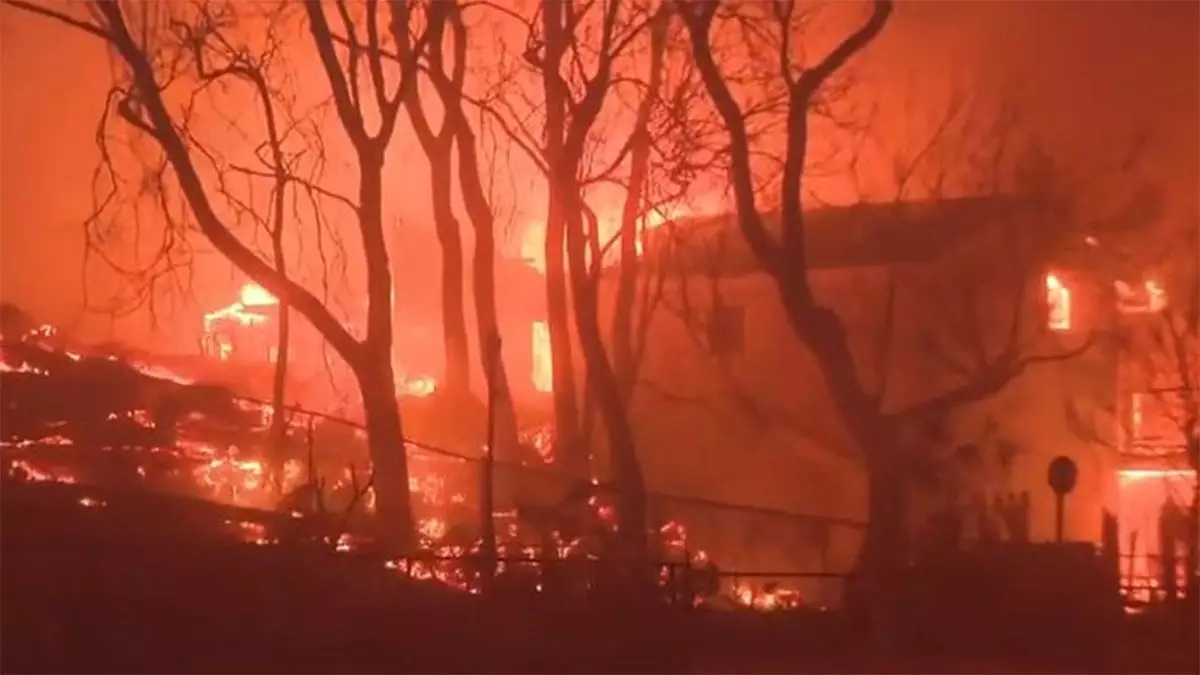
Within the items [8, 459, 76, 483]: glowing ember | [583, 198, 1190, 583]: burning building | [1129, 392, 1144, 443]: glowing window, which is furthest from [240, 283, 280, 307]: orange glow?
[1129, 392, 1144, 443]: glowing window

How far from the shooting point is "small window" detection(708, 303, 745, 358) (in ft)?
82.3

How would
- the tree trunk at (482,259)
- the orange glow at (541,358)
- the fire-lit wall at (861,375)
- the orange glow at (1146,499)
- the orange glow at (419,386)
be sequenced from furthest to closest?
the orange glow at (1146,499), the orange glow at (541,358), the fire-lit wall at (861,375), the orange glow at (419,386), the tree trunk at (482,259)

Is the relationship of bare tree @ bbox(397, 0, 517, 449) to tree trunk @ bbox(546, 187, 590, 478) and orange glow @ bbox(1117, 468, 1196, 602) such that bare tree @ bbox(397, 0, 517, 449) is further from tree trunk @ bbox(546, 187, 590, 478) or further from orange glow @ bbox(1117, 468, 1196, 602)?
orange glow @ bbox(1117, 468, 1196, 602)

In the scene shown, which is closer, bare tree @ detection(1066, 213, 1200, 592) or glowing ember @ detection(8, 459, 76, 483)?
glowing ember @ detection(8, 459, 76, 483)

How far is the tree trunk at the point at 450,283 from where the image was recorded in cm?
1944

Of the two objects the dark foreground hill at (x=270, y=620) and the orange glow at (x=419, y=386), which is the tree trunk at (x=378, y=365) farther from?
the orange glow at (x=419, y=386)

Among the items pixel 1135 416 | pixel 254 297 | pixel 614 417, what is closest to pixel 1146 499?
pixel 1135 416

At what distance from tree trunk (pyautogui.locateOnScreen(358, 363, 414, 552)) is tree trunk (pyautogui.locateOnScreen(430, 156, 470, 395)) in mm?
3103

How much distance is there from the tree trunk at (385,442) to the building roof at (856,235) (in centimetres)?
715

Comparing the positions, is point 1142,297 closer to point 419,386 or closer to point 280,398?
point 419,386

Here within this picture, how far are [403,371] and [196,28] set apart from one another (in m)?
5.50

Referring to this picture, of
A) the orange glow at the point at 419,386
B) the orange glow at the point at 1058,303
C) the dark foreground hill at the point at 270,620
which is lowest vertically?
the dark foreground hill at the point at 270,620

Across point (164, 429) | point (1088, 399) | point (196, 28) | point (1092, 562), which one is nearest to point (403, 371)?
point (164, 429)

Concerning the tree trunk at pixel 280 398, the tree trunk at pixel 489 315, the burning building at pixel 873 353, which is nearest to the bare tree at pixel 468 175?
the tree trunk at pixel 489 315
